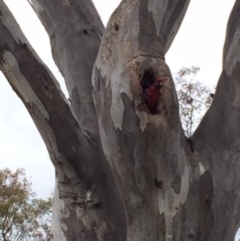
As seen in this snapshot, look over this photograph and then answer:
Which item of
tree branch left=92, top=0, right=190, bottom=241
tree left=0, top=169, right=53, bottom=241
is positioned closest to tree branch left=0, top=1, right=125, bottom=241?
tree branch left=92, top=0, right=190, bottom=241

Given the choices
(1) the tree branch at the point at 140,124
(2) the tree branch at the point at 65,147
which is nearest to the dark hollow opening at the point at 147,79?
(1) the tree branch at the point at 140,124

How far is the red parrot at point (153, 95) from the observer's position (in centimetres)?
259

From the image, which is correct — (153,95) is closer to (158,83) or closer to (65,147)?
(158,83)

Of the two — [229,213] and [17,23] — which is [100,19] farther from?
[229,213]

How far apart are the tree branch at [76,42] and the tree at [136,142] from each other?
0.31m

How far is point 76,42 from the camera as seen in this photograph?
3.83 metres

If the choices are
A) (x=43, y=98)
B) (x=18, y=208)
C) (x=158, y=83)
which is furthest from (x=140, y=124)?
(x=18, y=208)

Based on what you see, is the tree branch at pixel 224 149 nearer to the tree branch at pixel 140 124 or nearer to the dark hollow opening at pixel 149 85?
the tree branch at pixel 140 124

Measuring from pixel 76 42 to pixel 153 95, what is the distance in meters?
1.36

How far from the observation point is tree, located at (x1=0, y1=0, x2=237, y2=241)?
8.62 feet

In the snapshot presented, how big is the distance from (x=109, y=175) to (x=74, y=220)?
300 millimetres

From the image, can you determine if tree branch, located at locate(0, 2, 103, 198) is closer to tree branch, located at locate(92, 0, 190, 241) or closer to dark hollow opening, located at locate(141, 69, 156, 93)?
tree branch, located at locate(92, 0, 190, 241)

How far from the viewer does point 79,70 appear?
371 cm

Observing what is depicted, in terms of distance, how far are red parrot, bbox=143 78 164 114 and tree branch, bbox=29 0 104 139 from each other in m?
0.89
